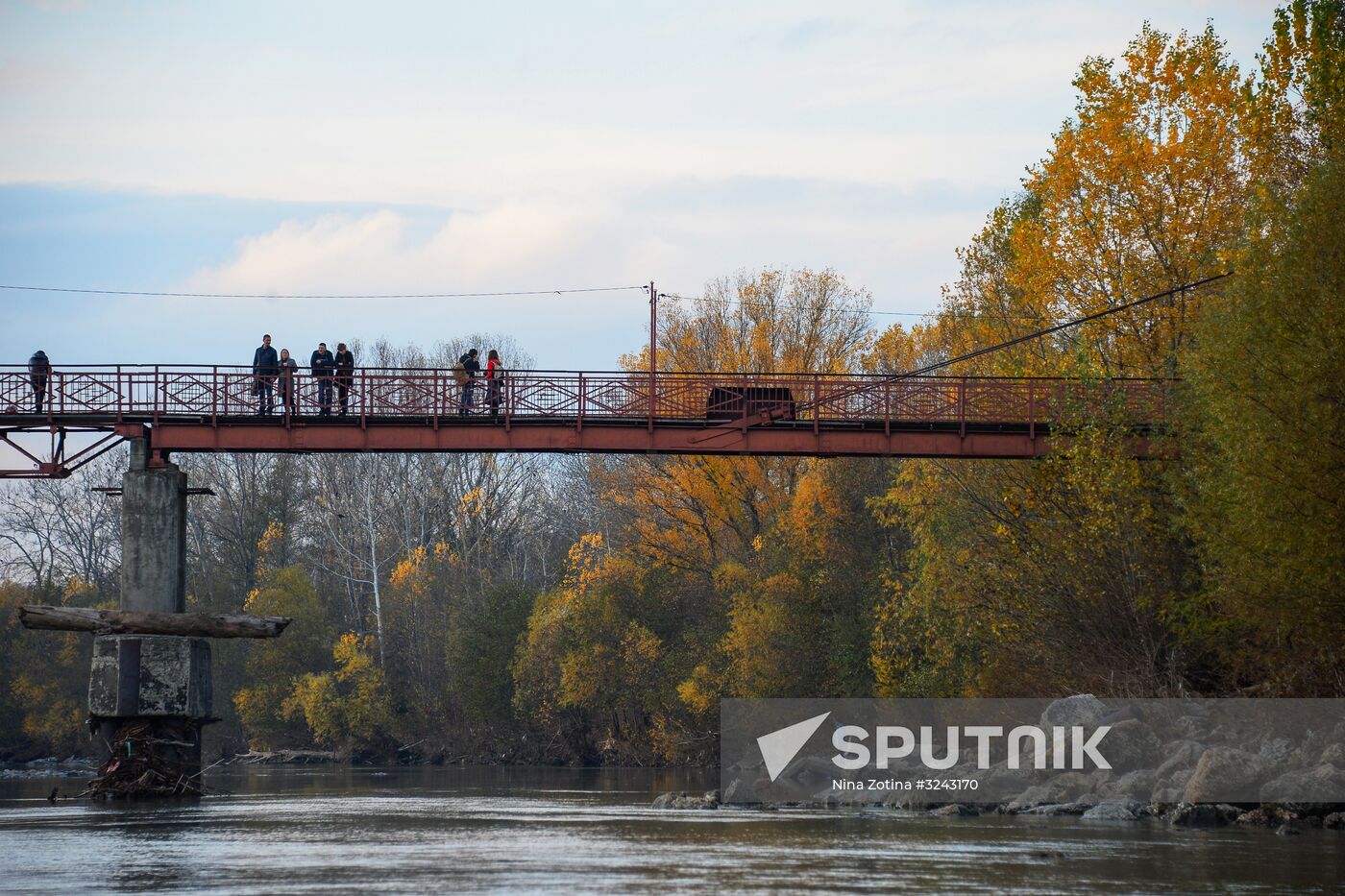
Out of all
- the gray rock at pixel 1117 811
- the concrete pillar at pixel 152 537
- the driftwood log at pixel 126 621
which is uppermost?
the concrete pillar at pixel 152 537

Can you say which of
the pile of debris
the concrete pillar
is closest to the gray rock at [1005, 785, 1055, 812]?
the pile of debris

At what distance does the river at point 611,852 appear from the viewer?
1677 cm

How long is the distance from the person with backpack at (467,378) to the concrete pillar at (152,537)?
5901 millimetres

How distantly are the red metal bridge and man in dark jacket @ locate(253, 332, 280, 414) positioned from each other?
19cm

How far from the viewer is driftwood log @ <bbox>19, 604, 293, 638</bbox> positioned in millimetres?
32312

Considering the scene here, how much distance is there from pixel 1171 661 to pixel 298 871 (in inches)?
767

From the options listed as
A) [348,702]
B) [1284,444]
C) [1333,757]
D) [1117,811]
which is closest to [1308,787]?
[1333,757]

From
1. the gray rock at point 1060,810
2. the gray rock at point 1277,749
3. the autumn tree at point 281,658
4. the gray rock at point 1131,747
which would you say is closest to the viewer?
the gray rock at point 1277,749

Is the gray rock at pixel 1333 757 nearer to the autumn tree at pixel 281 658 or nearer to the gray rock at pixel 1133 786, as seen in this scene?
the gray rock at pixel 1133 786

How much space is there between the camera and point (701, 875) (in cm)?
1741

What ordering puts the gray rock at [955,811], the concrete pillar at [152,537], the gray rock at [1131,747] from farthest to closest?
the concrete pillar at [152,537], the gray rock at [1131,747], the gray rock at [955,811]

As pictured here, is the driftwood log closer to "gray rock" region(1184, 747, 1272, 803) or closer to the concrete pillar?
the concrete pillar

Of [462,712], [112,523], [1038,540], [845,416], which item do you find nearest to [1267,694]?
[1038,540]
